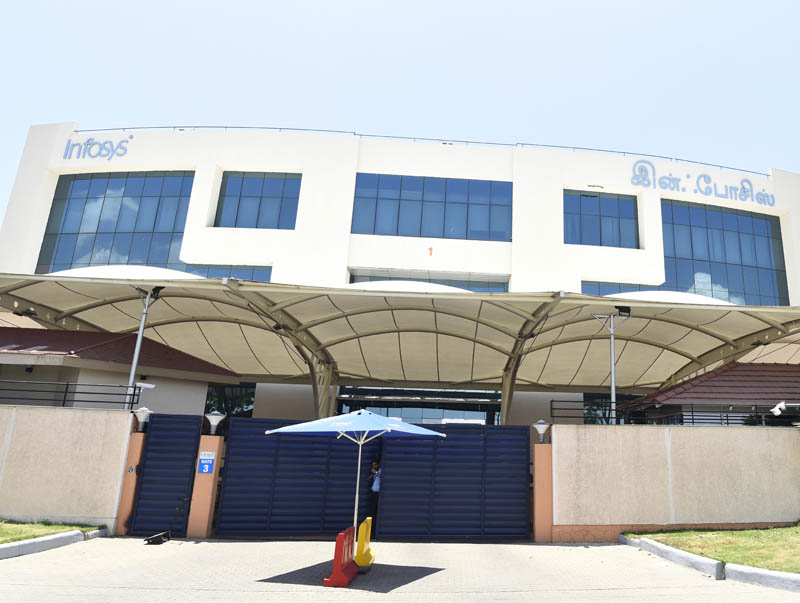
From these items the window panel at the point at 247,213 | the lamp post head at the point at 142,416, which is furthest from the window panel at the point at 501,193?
the lamp post head at the point at 142,416

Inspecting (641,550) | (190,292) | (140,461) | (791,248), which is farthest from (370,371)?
(791,248)

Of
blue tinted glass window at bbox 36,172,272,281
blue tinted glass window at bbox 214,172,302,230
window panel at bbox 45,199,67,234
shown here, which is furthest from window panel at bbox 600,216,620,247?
window panel at bbox 45,199,67,234

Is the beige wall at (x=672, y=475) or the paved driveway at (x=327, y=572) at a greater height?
the beige wall at (x=672, y=475)

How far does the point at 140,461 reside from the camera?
479 inches

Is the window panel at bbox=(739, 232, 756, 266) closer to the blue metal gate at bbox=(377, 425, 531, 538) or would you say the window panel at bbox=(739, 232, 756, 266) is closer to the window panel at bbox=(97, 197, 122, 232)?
the blue metal gate at bbox=(377, 425, 531, 538)

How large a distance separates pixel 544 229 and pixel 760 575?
23.0 metres

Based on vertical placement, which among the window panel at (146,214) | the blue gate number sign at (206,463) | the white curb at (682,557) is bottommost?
the white curb at (682,557)

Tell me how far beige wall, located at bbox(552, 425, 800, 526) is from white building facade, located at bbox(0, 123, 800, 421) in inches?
633

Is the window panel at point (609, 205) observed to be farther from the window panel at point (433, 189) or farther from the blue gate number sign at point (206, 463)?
the blue gate number sign at point (206, 463)

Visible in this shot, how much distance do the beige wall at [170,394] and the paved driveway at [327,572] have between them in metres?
7.14

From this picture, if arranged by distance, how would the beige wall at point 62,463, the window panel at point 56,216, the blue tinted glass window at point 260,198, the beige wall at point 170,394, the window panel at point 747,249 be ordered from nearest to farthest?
the beige wall at point 62,463 < the beige wall at point 170,394 < the blue tinted glass window at point 260,198 < the window panel at point 56,216 < the window panel at point 747,249

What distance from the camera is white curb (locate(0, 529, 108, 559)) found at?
9.32 meters

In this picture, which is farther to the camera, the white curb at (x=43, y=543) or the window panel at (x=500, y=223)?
the window panel at (x=500, y=223)

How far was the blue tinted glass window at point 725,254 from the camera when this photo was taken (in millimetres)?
30734
